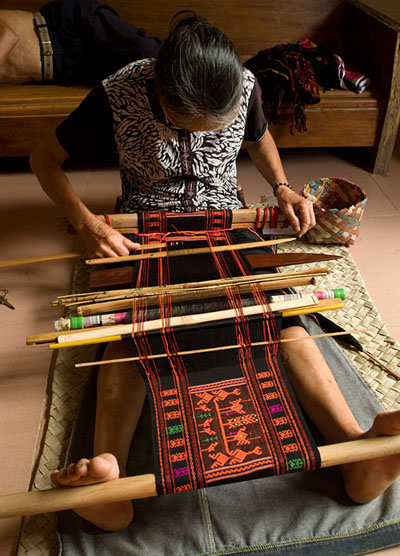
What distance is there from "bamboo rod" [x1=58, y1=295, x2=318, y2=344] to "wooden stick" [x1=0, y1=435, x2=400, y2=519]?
1.21ft

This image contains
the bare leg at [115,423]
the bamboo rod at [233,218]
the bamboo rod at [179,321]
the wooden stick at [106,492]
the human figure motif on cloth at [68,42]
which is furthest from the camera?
the human figure motif on cloth at [68,42]

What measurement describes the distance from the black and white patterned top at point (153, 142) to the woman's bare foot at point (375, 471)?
40.1 inches

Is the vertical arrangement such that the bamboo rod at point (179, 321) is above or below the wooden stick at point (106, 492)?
above

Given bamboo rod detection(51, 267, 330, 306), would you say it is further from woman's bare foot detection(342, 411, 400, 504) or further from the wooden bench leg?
the wooden bench leg

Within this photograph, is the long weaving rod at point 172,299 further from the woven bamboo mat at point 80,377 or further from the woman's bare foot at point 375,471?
the woman's bare foot at point 375,471

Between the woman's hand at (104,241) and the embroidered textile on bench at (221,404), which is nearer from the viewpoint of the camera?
the embroidered textile on bench at (221,404)

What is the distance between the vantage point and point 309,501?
117 cm

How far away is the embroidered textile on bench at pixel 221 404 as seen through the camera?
0.97 metres

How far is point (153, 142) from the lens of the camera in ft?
4.91

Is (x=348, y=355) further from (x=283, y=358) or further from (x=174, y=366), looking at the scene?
(x=174, y=366)

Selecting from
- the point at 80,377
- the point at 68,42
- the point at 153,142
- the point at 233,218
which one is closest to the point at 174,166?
the point at 153,142

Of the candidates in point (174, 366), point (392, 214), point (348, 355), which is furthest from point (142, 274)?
point (392, 214)

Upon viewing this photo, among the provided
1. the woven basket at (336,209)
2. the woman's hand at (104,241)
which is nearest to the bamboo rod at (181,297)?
the woman's hand at (104,241)

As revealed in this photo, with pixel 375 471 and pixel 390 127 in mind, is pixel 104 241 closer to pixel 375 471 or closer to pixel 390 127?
pixel 375 471
